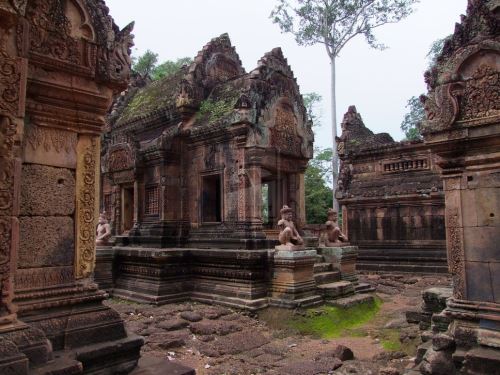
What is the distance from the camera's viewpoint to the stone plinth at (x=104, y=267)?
9.61 metres

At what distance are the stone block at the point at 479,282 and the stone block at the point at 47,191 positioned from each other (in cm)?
392

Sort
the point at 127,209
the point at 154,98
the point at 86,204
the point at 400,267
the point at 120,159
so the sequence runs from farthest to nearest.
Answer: the point at 400,267
the point at 154,98
the point at 127,209
the point at 120,159
the point at 86,204

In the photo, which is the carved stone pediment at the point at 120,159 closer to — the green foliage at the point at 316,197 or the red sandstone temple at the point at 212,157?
the red sandstone temple at the point at 212,157

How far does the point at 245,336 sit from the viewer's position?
650cm

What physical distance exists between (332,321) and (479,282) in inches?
149

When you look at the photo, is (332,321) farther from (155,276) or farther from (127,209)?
(127,209)

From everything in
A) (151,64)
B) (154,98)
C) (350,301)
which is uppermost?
(151,64)

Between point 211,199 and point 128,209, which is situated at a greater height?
point 211,199

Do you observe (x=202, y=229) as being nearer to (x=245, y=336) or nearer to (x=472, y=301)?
(x=245, y=336)

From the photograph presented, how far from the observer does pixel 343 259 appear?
9.86 meters

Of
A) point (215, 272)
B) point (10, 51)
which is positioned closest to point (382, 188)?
point (215, 272)

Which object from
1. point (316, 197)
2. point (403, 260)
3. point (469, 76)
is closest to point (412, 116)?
point (316, 197)

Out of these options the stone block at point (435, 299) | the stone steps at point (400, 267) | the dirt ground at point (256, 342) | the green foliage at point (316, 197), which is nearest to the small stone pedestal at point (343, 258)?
the dirt ground at point (256, 342)

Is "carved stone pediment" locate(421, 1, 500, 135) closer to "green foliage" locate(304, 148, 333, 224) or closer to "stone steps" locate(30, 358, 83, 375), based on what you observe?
"stone steps" locate(30, 358, 83, 375)
